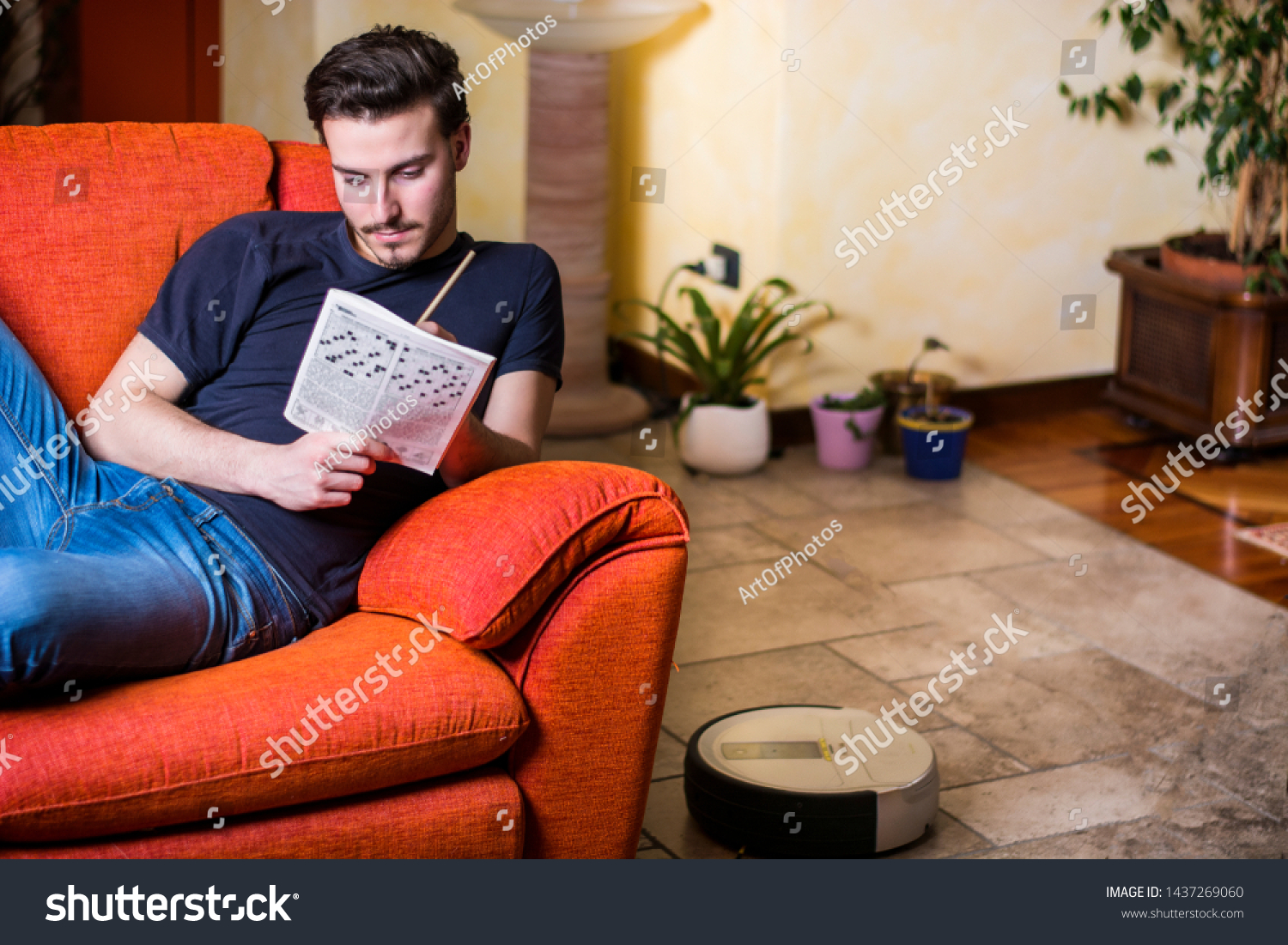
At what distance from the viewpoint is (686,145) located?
3.67 metres

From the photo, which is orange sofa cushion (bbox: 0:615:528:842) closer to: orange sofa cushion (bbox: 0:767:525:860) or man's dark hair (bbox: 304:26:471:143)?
orange sofa cushion (bbox: 0:767:525:860)

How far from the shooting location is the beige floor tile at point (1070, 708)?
211 centimetres

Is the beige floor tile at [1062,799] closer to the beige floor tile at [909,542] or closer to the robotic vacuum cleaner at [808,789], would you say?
the robotic vacuum cleaner at [808,789]

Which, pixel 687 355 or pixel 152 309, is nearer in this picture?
pixel 152 309

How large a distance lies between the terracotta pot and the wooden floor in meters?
0.42

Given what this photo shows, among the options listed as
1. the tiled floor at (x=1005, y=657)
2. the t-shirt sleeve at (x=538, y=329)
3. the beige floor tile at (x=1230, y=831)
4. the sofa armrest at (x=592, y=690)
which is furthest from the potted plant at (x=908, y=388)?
the sofa armrest at (x=592, y=690)

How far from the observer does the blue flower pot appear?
3295 mm

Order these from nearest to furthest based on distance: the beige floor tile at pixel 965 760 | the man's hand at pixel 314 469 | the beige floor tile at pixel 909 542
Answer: the man's hand at pixel 314 469, the beige floor tile at pixel 965 760, the beige floor tile at pixel 909 542

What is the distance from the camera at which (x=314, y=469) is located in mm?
1543

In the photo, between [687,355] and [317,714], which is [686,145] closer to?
[687,355]

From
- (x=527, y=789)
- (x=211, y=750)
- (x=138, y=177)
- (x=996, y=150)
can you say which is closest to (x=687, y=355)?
(x=996, y=150)

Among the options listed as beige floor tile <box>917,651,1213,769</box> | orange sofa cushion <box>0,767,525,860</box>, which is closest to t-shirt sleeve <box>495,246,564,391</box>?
orange sofa cushion <box>0,767,525,860</box>

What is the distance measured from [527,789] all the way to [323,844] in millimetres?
239

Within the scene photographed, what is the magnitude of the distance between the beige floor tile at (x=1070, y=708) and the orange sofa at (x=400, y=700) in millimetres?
781
